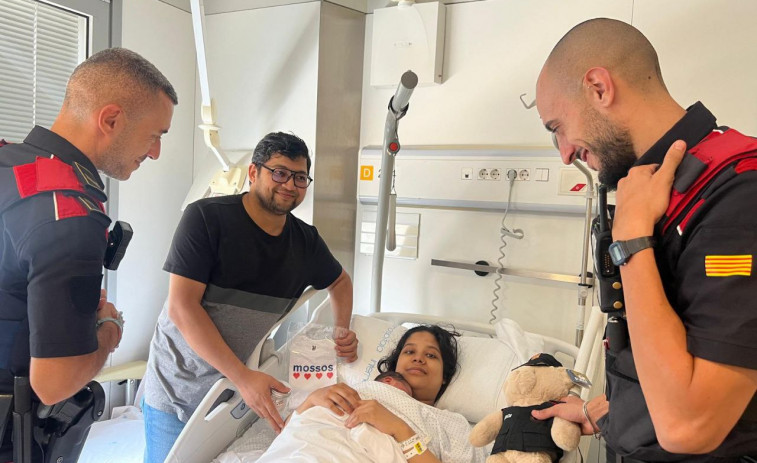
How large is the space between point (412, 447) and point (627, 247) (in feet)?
3.65

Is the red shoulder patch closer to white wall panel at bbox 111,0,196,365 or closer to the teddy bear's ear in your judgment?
the teddy bear's ear

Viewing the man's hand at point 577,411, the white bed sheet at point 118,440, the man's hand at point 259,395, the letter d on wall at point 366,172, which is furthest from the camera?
the letter d on wall at point 366,172

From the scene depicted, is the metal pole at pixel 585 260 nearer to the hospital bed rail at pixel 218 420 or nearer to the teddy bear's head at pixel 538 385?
the teddy bear's head at pixel 538 385

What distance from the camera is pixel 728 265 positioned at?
3.11 feet

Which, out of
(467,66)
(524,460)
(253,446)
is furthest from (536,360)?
(467,66)

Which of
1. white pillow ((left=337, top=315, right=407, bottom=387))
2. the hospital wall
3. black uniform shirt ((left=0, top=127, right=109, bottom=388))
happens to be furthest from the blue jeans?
the hospital wall

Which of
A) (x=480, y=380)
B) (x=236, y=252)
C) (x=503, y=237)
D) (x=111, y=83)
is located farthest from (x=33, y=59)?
(x=480, y=380)

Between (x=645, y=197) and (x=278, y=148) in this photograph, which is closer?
(x=645, y=197)

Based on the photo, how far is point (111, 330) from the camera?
1532mm

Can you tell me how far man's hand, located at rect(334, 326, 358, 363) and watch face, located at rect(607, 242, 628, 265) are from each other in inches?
60.2

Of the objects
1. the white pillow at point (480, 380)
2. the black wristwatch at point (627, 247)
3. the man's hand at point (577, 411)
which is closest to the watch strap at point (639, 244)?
the black wristwatch at point (627, 247)

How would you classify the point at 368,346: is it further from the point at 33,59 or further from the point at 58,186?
the point at 33,59

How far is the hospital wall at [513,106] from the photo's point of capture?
2.48 metres

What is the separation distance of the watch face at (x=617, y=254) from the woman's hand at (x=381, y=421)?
3.60 feet
